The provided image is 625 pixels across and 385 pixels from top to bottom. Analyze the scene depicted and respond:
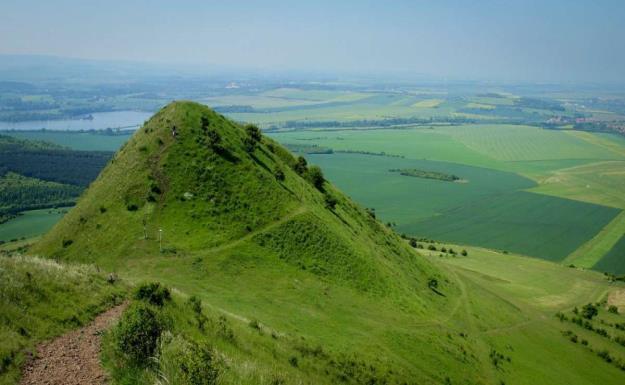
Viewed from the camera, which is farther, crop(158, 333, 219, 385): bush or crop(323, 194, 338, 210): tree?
crop(323, 194, 338, 210): tree

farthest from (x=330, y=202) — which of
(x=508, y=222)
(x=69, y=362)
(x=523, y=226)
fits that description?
(x=508, y=222)

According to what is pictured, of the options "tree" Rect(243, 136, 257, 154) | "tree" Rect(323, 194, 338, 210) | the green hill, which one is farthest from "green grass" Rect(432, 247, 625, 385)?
"tree" Rect(243, 136, 257, 154)

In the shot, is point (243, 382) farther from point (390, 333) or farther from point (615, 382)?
point (615, 382)

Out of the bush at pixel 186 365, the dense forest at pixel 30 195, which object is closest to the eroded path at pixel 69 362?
the bush at pixel 186 365

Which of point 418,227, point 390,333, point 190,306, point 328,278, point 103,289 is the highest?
point 103,289

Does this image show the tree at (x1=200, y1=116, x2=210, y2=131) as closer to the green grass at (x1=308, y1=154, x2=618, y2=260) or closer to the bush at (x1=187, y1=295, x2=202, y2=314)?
the bush at (x1=187, y1=295, x2=202, y2=314)

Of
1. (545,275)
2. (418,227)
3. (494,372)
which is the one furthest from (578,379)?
(418,227)

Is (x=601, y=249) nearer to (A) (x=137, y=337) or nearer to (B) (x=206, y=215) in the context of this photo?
(B) (x=206, y=215)
